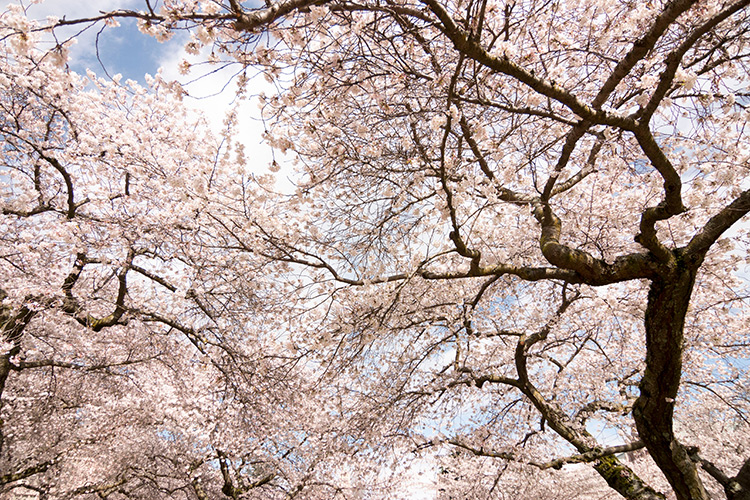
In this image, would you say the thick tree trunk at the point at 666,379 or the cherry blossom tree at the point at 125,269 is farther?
the cherry blossom tree at the point at 125,269

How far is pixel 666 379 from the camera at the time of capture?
3.64 meters

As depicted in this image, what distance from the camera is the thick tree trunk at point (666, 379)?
347 cm

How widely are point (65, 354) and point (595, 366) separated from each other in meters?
10.3

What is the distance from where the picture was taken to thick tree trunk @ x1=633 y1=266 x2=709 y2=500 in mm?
3475

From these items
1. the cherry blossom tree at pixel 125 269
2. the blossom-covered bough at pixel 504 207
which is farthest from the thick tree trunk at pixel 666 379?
the cherry blossom tree at pixel 125 269

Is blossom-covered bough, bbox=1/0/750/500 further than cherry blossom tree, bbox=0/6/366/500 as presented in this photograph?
No

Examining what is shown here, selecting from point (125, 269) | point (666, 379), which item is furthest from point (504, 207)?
point (125, 269)

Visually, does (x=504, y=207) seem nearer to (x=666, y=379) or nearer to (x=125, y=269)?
(x=666, y=379)

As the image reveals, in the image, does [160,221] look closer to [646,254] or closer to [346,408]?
[346,408]

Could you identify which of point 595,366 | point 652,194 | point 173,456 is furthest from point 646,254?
point 173,456

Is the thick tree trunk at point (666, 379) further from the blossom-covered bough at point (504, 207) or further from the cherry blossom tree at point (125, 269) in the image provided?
the cherry blossom tree at point (125, 269)

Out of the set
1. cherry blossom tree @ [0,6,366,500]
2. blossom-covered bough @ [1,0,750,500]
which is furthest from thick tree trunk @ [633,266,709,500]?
cherry blossom tree @ [0,6,366,500]

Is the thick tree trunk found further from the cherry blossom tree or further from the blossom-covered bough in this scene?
the cherry blossom tree

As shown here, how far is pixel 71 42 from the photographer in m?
2.10
